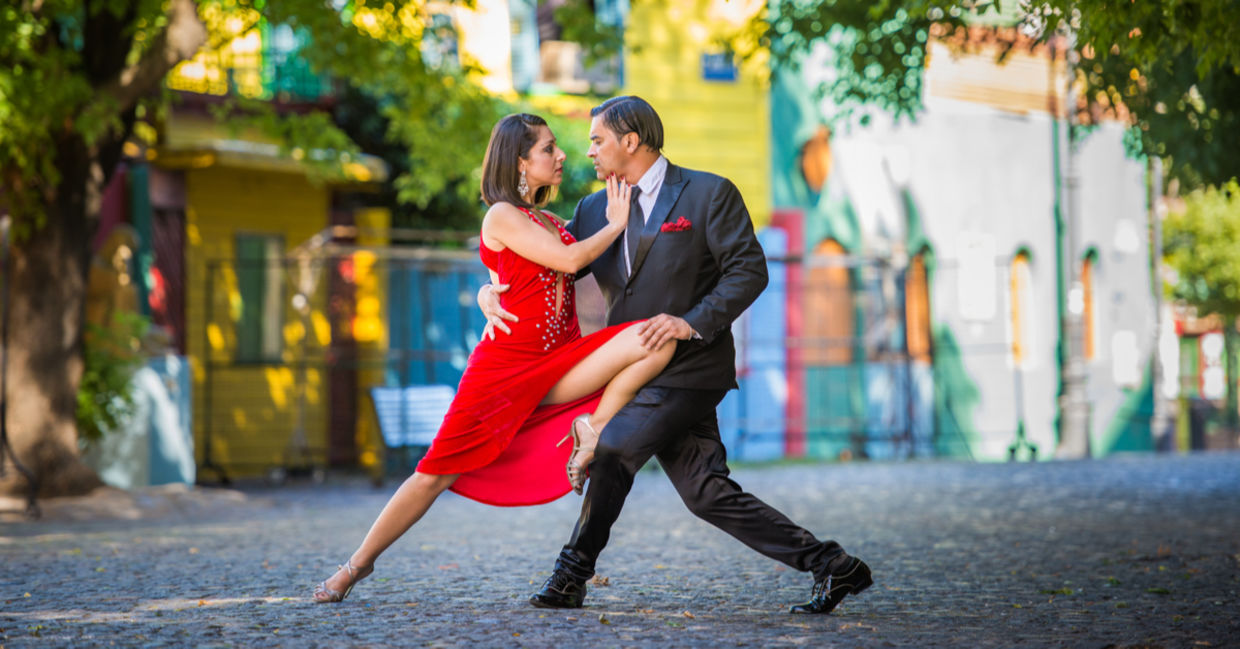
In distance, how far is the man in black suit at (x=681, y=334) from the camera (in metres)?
5.49

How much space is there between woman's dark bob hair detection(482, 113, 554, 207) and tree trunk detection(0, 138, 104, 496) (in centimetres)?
826

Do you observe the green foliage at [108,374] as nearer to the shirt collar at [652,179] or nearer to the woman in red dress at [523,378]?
the woman in red dress at [523,378]

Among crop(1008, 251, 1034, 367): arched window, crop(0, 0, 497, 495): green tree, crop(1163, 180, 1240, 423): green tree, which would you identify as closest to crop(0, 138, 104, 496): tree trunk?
crop(0, 0, 497, 495): green tree

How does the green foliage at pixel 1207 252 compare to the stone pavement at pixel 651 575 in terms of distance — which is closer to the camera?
the stone pavement at pixel 651 575

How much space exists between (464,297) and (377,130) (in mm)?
3140

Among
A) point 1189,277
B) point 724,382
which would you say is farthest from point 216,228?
point 1189,277

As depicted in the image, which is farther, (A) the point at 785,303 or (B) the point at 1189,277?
(B) the point at 1189,277

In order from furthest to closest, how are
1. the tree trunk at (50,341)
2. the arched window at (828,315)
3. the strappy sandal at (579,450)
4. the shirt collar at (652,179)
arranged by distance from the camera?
the arched window at (828,315)
the tree trunk at (50,341)
the shirt collar at (652,179)
the strappy sandal at (579,450)

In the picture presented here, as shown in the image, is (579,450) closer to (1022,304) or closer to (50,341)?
(50,341)

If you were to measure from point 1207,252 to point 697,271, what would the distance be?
29482mm

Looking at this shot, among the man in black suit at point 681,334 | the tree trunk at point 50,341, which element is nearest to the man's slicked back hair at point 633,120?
the man in black suit at point 681,334

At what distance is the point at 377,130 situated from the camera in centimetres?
2088

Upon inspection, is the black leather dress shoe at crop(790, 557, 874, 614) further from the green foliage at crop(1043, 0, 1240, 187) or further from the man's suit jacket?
the green foliage at crop(1043, 0, 1240, 187)

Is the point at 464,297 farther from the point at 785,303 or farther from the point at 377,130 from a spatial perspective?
the point at 785,303
